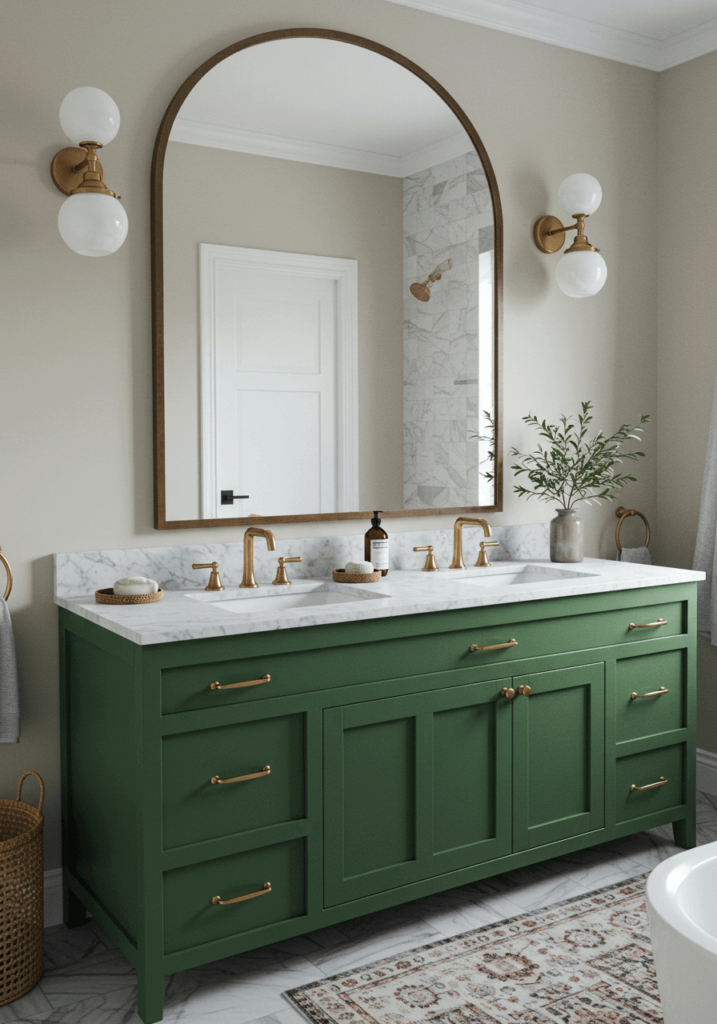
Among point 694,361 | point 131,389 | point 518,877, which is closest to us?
point 131,389

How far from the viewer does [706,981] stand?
1312mm

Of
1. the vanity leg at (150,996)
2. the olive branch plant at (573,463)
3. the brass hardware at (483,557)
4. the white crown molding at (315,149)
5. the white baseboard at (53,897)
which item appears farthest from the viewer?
the olive branch plant at (573,463)

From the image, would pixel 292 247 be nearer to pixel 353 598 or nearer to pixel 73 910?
pixel 353 598

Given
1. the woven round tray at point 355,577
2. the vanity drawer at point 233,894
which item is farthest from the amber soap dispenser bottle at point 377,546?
the vanity drawer at point 233,894

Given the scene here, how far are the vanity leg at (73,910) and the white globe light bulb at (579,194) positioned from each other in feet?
8.29

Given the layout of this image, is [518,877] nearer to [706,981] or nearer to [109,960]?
[109,960]

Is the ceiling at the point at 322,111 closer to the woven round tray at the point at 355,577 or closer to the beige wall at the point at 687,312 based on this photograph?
the beige wall at the point at 687,312

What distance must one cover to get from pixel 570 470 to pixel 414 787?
1.29 meters

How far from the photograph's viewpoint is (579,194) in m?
3.03

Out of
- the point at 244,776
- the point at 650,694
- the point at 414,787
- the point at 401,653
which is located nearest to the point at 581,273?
the point at 650,694

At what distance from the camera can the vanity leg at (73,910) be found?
2418 millimetres

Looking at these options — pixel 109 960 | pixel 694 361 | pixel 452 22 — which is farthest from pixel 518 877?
pixel 452 22

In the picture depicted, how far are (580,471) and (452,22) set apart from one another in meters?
1.50

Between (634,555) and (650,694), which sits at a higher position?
(634,555)
